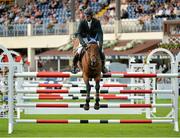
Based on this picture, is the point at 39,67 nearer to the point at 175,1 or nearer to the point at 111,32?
the point at 111,32

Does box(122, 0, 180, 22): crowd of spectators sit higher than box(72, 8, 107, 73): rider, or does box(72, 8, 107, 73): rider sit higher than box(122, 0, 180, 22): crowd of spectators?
box(122, 0, 180, 22): crowd of spectators

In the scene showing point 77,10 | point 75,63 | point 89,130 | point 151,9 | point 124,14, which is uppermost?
point 77,10

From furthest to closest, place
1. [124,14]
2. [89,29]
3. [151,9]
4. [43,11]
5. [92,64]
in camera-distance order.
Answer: [43,11]
[124,14]
[151,9]
[89,29]
[92,64]

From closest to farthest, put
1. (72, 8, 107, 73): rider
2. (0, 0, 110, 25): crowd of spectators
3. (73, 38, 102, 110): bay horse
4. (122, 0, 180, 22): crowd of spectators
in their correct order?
1. (73, 38, 102, 110): bay horse
2. (72, 8, 107, 73): rider
3. (122, 0, 180, 22): crowd of spectators
4. (0, 0, 110, 25): crowd of spectators

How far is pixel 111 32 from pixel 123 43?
168 cm

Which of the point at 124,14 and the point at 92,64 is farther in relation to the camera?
the point at 124,14

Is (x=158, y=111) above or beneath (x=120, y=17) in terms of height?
beneath

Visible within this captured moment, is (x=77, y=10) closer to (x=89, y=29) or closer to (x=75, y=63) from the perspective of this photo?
(x=75, y=63)

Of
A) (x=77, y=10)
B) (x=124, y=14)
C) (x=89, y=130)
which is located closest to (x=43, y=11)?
(x=77, y=10)

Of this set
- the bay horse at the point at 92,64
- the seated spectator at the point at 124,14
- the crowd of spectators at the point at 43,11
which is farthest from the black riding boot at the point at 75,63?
the crowd of spectators at the point at 43,11

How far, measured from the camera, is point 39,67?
183 feet

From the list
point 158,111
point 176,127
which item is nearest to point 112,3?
point 158,111

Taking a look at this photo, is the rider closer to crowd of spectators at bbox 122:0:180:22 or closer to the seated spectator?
crowd of spectators at bbox 122:0:180:22

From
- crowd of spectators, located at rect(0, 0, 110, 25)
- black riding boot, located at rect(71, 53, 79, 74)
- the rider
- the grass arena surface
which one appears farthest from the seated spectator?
the rider
